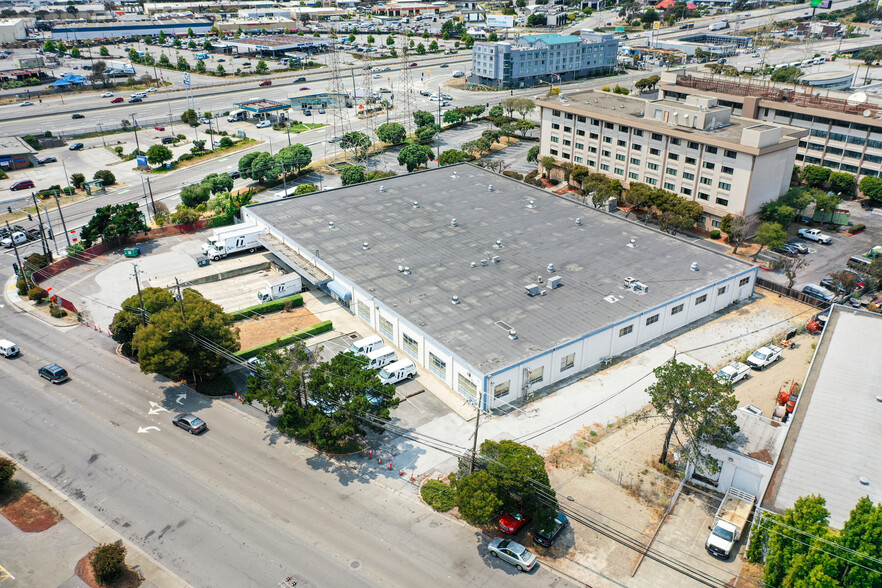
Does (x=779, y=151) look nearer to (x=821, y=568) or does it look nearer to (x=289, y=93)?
(x=821, y=568)

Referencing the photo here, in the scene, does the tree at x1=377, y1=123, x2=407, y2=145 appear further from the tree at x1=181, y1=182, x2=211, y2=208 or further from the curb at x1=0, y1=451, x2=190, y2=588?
the curb at x1=0, y1=451, x2=190, y2=588

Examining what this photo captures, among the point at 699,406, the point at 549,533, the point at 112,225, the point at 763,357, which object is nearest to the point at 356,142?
the point at 112,225

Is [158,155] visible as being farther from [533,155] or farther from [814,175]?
[814,175]

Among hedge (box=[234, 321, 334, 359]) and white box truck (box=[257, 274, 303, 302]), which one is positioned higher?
white box truck (box=[257, 274, 303, 302])

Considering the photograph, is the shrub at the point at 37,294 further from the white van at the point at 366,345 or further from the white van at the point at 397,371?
the white van at the point at 397,371

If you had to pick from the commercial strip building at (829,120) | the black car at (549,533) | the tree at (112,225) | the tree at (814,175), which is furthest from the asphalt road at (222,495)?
the tree at (814,175)

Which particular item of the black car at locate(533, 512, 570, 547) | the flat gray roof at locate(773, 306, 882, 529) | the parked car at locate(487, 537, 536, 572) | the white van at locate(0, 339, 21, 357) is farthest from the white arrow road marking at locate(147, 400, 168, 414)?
the flat gray roof at locate(773, 306, 882, 529)
